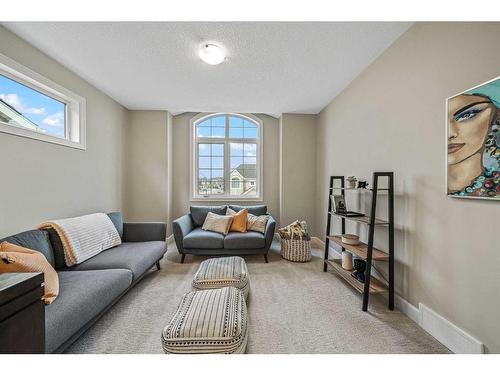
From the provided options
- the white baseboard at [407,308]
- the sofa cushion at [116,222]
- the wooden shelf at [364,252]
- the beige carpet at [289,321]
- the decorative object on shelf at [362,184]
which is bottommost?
the beige carpet at [289,321]

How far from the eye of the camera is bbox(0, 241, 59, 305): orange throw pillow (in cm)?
124

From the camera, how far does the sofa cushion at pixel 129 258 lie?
1.90 metres

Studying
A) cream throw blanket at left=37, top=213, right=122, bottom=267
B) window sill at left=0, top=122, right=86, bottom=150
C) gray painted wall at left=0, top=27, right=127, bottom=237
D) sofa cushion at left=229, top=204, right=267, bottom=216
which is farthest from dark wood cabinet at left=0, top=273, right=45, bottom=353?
sofa cushion at left=229, top=204, right=267, bottom=216

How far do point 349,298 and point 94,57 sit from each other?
12.1 ft

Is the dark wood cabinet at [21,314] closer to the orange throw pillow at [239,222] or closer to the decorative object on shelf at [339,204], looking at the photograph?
the orange throw pillow at [239,222]

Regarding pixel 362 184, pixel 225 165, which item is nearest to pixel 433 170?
pixel 362 184

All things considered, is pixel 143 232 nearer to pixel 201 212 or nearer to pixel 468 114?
pixel 201 212

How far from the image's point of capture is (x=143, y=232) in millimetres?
2730

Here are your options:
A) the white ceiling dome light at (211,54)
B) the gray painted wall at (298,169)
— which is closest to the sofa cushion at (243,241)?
the gray painted wall at (298,169)

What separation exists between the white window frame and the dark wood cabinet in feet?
5.48

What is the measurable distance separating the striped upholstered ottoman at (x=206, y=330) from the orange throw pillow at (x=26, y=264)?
82 cm

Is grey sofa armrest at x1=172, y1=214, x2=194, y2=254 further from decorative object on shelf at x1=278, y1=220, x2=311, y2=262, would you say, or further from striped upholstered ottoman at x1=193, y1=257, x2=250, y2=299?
decorative object on shelf at x1=278, y1=220, x2=311, y2=262

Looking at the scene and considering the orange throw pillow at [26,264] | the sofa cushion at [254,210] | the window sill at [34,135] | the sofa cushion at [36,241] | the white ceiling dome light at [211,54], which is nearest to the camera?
the orange throw pillow at [26,264]

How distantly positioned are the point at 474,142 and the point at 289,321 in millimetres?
1809
